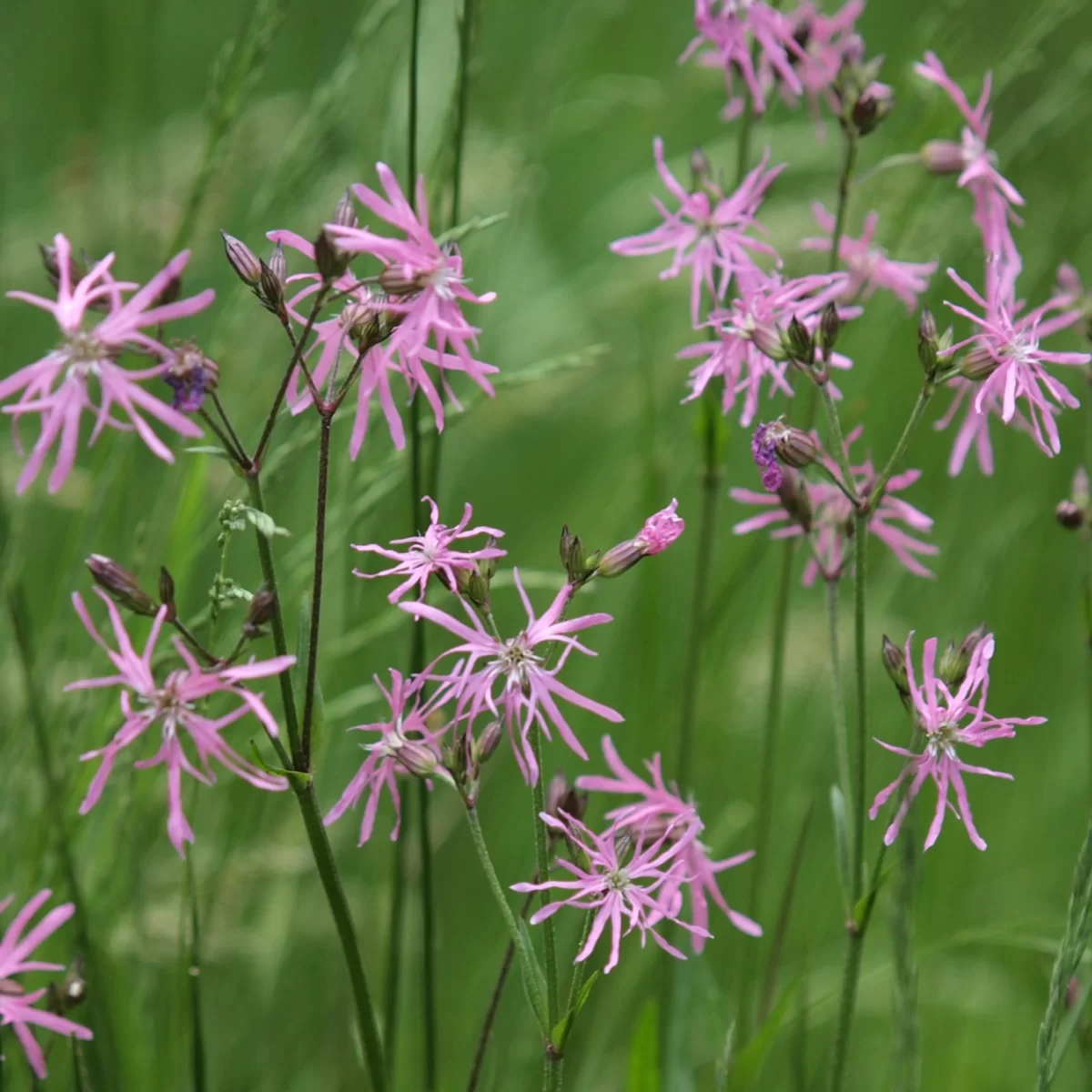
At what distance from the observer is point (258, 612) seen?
3.51 ft

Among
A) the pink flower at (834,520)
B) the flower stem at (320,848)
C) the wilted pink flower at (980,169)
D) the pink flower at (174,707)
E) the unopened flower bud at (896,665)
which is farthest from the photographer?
the wilted pink flower at (980,169)

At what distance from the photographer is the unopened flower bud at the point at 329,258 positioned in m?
1.04

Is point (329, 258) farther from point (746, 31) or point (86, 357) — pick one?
point (746, 31)

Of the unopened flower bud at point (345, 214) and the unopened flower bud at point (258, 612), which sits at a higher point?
the unopened flower bud at point (345, 214)

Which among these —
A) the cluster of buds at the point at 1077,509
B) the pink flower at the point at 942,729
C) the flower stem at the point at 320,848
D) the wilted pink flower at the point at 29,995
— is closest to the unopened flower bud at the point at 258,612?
the flower stem at the point at 320,848

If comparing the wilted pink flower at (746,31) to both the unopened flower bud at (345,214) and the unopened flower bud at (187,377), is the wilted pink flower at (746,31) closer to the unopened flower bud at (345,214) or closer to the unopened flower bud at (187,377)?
the unopened flower bud at (345,214)

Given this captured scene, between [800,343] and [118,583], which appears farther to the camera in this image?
[800,343]

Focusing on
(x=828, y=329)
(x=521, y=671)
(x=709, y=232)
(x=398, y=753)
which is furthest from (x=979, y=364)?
(x=398, y=753)

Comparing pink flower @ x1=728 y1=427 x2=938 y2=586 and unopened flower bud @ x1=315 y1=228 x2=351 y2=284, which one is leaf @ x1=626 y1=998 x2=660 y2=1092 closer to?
pink flower @ x1=728 y1=427 x2=938 y2=586

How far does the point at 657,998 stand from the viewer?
169 cm

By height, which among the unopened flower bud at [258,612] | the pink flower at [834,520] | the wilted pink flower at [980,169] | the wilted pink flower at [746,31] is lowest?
the unopened flower bud at [258,612]

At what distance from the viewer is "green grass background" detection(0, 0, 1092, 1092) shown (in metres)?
1.62

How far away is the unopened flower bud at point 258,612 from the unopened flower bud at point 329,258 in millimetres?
254

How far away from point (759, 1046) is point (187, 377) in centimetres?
86
